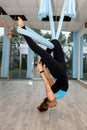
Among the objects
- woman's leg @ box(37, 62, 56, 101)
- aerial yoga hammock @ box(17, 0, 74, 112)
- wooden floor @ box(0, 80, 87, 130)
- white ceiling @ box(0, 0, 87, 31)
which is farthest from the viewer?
white ceiling @ box(0, 0, 87, 31)

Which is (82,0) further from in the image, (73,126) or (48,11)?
(73,126)

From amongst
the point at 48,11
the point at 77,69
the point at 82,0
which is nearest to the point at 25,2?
the point at 82,0

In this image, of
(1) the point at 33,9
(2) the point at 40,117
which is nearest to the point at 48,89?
(2) the point at 40,117

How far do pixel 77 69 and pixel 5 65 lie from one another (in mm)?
4465

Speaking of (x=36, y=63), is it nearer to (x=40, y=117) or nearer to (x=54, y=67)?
(x=54, y=67)

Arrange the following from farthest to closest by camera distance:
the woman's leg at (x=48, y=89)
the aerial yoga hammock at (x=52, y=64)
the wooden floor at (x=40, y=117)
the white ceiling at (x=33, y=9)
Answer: the white ceiling at (x=33, y=9) → the wooden floor at (x=40, y=117) → the woman's leg at (x=48, y=89) → the aerial yoga hammock at (x=52, y=64)

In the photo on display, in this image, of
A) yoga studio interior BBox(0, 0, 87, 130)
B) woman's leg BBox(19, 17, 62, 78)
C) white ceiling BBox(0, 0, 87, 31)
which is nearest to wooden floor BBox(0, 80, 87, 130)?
yoga studio interior BBox(0, 0, 87, 130)

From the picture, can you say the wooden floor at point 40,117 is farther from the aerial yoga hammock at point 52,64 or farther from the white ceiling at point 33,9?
the white ceiling at point 33,9

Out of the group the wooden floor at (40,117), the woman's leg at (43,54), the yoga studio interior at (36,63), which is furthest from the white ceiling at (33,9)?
the woman's leg at (43,54)

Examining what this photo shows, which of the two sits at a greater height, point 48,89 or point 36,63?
point 36,63

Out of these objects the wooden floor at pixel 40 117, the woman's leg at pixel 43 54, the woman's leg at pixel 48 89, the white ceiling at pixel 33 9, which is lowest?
the wooden floor at pixel 40 117

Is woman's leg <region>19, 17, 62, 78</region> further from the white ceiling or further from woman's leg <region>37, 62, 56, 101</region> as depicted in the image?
the white ceiling

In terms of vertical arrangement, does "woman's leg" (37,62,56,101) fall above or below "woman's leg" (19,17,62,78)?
below

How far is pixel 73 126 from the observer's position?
Answer: 155 inches
